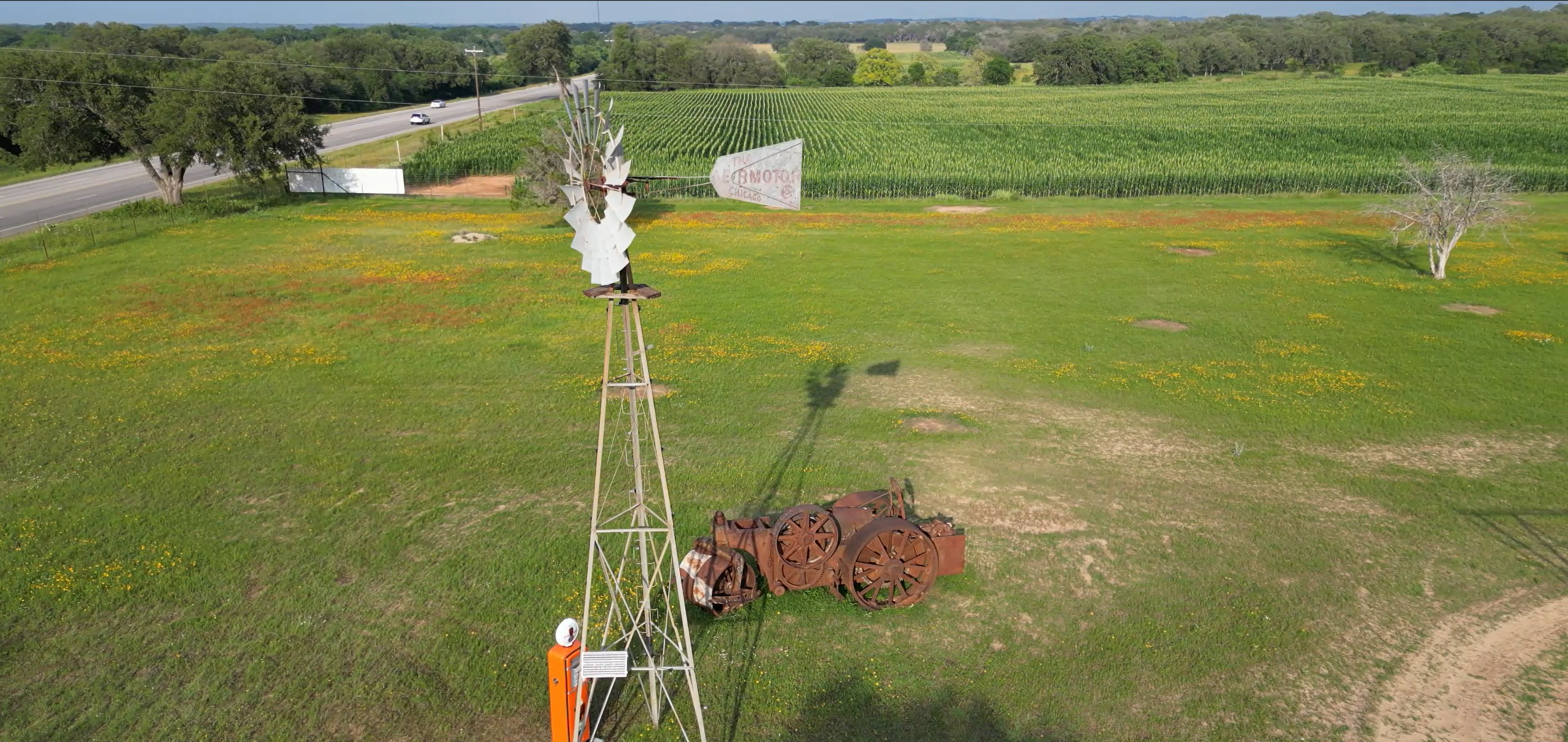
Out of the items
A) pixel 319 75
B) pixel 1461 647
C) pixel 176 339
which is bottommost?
pixel 1461 647

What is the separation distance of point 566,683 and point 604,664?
44 centimetres

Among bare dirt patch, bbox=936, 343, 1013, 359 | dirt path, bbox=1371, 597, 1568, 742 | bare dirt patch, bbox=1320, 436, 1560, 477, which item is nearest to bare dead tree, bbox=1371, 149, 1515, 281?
bare dirt patch, bbox=1320, 436, 1560, 477

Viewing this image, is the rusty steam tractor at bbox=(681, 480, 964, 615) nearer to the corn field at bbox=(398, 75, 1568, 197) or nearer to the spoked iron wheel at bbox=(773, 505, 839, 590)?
the spoked iron wheel at bbox=(773, 505, 839, 590)

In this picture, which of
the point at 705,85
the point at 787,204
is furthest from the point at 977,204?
the point at 705,85

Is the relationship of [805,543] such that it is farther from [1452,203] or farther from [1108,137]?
[1108,137]

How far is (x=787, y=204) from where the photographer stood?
7730mm

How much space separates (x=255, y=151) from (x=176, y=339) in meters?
21.6

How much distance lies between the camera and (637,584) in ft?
38.3

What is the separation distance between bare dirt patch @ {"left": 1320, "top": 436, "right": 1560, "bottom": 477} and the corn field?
81.6 feet

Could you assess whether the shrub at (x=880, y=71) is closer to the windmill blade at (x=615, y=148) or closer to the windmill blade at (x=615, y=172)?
the windmill blade at (x=615, y=148)

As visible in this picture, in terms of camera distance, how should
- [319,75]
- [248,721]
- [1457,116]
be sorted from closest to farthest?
[248,721] < [1457,116] < [319,75]

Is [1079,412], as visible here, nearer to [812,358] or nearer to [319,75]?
[812,358]

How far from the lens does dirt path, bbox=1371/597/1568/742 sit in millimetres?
9344

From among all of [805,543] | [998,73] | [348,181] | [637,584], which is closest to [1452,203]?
[805,543]
